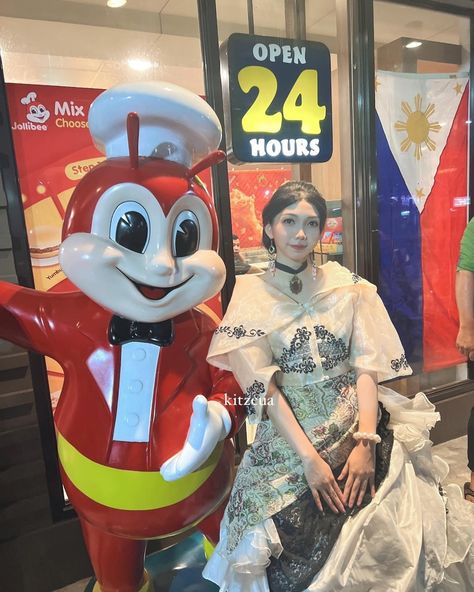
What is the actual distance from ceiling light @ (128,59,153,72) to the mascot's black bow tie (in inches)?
45.7

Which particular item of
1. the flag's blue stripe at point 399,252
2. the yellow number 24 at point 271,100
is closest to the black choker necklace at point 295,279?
the yellow number 24 at point 271,100

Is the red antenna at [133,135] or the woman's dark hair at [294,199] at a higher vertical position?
the red antenna at [133,135]

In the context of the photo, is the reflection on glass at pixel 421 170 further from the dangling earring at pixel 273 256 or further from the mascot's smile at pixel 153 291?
the mascot's smile at pixel 153 291

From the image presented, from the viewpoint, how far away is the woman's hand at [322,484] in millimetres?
1174

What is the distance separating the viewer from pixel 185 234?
1180mm

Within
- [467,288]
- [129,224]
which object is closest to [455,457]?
[467,288]

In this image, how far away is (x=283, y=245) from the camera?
1.28 metres

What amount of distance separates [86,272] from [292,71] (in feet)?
4.48

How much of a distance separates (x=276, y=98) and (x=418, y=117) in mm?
886

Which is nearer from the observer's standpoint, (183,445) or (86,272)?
(86,272)

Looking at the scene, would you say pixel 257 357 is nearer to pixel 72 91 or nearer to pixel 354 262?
pixel 72 91

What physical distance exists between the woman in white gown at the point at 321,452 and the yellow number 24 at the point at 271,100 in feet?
2.59

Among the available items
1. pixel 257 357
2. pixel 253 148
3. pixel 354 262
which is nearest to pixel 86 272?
pixel 257 357

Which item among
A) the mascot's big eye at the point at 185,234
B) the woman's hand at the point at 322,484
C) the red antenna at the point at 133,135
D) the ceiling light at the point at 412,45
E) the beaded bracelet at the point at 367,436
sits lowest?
the woman's hand at the point at 322,484
